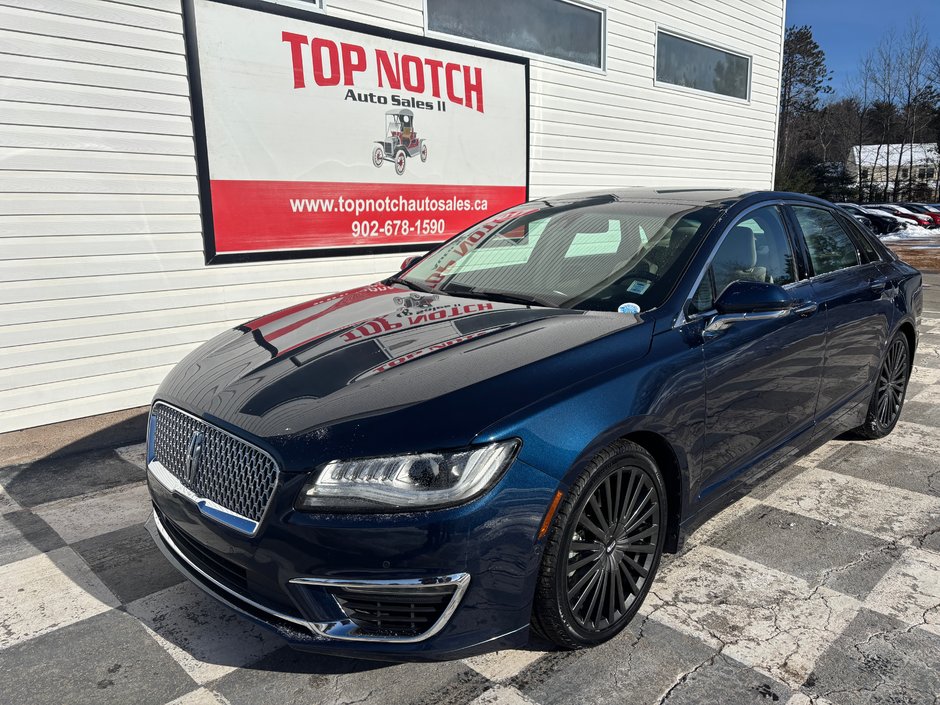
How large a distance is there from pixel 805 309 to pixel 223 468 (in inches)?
105

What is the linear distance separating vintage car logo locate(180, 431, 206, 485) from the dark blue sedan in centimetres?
1

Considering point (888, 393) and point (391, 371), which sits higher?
point (391, 371)

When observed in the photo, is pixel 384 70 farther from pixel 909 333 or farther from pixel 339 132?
pixel 909 333

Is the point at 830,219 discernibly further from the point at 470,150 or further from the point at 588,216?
the point at 470,150

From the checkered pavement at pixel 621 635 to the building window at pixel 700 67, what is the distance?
26.7 ft

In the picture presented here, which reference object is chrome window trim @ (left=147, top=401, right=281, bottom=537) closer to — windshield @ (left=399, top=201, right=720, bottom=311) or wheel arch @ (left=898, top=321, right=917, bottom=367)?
windshield @ (left=399, top=201, right=720, bottom=311)

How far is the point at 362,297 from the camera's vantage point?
3607 mm

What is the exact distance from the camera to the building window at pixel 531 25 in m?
7.57

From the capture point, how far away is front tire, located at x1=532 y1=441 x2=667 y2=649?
2.31m

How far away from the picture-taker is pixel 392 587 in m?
2.09

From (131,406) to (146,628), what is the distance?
338 centimetres

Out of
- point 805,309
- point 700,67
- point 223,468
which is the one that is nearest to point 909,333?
point 805,309

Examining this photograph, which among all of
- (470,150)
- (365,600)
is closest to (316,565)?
(365,600)

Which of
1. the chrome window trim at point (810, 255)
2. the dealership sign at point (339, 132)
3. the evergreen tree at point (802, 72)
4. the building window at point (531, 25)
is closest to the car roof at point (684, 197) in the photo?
the chrome window trim at point (810, 255)
